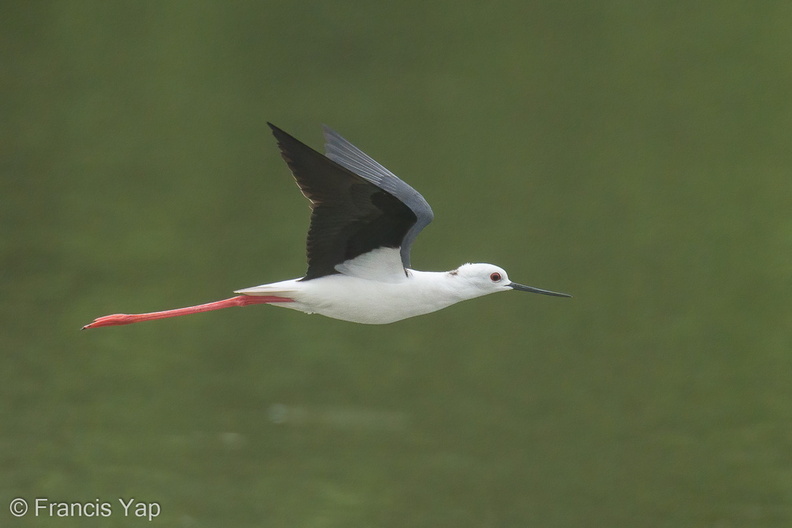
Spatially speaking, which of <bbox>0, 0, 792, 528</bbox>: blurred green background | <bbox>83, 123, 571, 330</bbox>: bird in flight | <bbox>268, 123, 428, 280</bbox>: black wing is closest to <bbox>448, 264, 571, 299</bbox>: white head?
<bbox>83, 123, 571, 330</bbox>: bird in flight

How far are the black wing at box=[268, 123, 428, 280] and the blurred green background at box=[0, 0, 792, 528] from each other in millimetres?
2109

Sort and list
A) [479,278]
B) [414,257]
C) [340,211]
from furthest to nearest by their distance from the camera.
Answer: [414,257], [479,278], [340,211]

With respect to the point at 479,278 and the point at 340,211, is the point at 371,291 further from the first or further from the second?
the point at 479,278

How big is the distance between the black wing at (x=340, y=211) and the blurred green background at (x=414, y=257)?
2.11 m

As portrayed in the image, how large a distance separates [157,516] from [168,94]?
5.07m

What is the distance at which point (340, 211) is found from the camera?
15.9 ft

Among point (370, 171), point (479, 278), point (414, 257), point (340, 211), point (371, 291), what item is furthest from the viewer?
point (414, 257)

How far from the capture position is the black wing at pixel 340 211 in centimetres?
454

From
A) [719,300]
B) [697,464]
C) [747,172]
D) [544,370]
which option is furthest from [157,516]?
[747,172]

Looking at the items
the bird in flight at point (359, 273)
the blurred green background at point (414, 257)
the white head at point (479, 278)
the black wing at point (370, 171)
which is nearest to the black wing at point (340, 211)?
the bird in flight at point (359, 273)

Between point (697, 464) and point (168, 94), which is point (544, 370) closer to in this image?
point (697, 464)

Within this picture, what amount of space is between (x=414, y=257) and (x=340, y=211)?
12.0 feet

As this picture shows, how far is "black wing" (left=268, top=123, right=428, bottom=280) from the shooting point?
14.9 ft

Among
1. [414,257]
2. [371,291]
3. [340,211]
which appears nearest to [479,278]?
[371,291]
